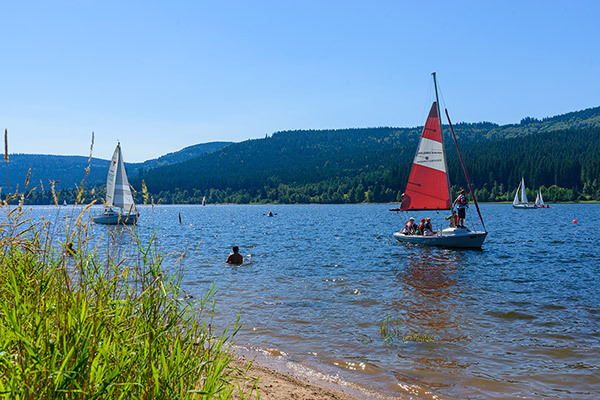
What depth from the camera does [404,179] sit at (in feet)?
582

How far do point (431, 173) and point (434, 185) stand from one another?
0.86 m

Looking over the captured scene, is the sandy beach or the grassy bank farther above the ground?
the grassy bank

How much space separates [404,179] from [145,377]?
179788mm

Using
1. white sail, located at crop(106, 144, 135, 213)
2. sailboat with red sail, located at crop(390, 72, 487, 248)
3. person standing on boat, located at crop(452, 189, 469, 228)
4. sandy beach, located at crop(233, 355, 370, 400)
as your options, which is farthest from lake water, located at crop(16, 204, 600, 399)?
white sail, located at crop(106, 144, 135, 213)

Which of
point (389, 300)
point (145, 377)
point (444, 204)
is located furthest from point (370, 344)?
point (444, 204)

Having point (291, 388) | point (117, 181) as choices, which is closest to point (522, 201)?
point (117, 181)

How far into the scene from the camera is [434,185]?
29375 mm

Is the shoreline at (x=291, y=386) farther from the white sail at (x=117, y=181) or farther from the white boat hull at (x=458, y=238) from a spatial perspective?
the white sail at (x=117, y=181)

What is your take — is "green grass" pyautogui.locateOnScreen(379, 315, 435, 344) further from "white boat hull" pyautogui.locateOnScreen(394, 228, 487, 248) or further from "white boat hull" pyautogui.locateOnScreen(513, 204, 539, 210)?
"white boat hull" pyautogui.locateOnScreen(513, 204, 539, 210)

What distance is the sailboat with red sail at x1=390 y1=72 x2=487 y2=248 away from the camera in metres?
28.2

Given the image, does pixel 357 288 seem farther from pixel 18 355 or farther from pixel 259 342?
Result: pixel 18 355

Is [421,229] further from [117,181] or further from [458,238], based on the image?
[117,181]

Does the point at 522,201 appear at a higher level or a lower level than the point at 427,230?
higher

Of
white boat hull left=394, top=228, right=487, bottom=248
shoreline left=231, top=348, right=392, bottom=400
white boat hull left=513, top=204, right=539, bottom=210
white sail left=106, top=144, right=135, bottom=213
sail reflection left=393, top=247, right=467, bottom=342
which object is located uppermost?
white sail left=106, top=144, right=135, bottom=213
